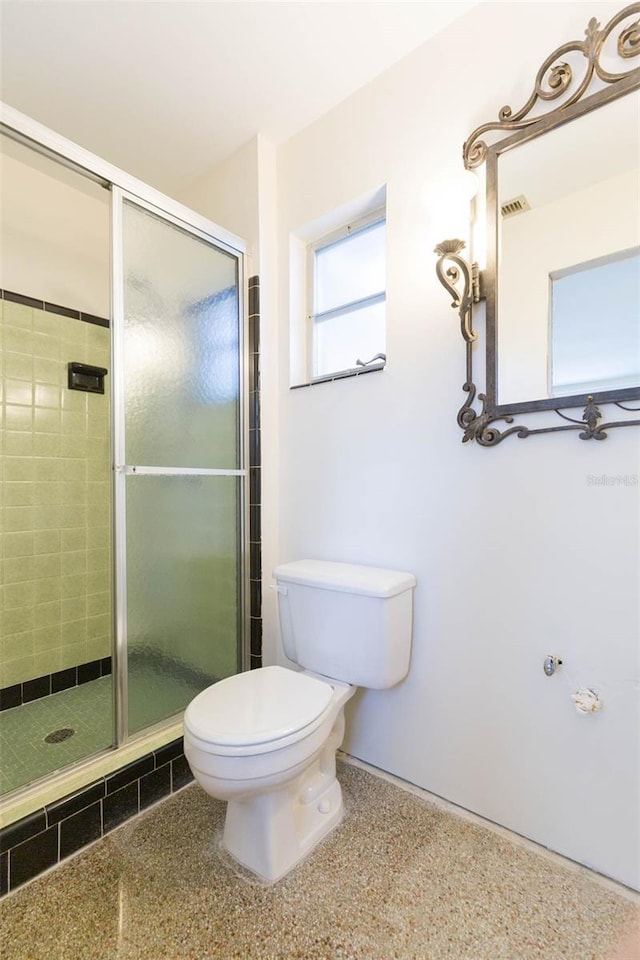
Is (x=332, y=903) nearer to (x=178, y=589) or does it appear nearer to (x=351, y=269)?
(x=178, y=589)

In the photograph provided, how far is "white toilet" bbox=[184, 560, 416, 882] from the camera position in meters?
Result: 1.11

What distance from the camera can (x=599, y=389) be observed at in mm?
1161

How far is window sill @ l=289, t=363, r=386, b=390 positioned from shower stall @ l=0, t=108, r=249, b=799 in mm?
287

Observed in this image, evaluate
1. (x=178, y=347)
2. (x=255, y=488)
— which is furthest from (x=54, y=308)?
(x=255, y=488)

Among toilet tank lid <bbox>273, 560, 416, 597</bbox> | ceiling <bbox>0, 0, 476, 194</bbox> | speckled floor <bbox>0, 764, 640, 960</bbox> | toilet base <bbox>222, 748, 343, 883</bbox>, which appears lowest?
speckled floor <bbox>0, 764, 640, 960</bbox>

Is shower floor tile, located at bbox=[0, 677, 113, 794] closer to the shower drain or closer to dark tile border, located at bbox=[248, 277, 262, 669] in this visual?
the shower drain

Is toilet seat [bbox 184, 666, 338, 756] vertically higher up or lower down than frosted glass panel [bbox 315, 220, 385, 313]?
Result: lower down

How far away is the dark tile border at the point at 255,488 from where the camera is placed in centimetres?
190

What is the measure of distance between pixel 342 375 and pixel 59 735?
174 centimetres

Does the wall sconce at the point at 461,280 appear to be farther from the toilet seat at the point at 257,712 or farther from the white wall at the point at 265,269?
the toilet seat at the point at 257,712

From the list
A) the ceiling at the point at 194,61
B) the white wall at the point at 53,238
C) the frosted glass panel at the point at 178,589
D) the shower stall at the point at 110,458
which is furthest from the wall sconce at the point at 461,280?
the white wall at the point at 53,238

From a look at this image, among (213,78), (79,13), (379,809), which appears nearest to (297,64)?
(213,78)

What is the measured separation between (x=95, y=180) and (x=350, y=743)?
7.15ft

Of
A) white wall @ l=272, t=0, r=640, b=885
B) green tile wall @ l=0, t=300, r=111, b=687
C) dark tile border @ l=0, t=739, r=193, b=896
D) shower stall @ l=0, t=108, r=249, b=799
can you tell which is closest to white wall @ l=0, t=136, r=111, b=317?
shower stall @ l=0, t=108, r=249, b=799
